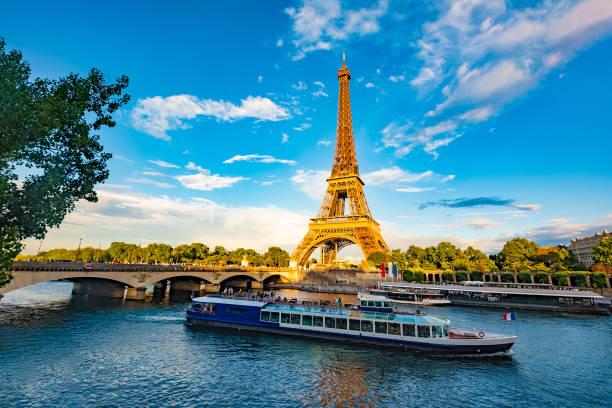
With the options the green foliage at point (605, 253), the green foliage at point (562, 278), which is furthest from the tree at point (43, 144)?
the green foliage at point (605, 253)

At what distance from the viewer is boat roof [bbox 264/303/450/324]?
31.2 metres

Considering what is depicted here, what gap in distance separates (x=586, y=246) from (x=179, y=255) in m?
196

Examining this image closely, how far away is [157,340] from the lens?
31453 millimetres

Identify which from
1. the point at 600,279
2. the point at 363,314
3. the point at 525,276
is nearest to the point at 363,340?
the point at 363,314

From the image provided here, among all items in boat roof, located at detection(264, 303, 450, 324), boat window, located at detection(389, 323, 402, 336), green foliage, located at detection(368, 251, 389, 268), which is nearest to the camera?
boat roof, located at detection(264, 303, 450, 324)

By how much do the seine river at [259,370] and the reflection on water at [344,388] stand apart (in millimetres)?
83

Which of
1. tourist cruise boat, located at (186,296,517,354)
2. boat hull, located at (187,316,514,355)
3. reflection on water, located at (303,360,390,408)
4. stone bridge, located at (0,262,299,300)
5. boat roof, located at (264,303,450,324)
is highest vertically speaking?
stone bridge, located at (0,262,299,300)

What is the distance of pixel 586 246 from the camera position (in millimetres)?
152875

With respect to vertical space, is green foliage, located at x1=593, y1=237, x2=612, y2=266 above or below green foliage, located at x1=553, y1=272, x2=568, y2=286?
above

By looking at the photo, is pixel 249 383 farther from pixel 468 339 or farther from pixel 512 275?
pixel 512 275

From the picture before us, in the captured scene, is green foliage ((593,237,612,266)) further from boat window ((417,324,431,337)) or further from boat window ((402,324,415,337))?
boat window ((402,324,415,337))

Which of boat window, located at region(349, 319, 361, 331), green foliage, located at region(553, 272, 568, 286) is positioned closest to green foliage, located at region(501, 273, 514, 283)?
green foliage, located at region(553, 272, 568, 286)

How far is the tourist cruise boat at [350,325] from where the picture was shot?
2925 centimetres

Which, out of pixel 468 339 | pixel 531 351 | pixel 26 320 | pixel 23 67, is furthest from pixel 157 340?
pixel 531 351
